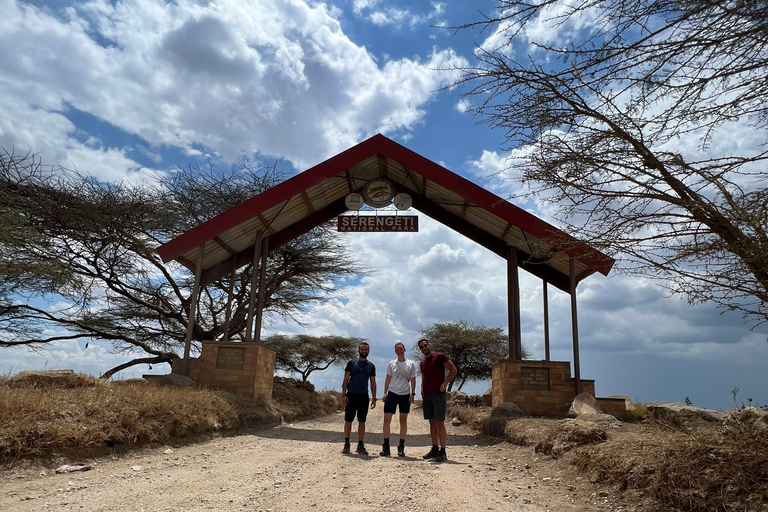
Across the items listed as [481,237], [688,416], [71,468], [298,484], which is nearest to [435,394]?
[298,484]

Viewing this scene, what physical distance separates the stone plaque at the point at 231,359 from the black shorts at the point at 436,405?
6252 millimetres

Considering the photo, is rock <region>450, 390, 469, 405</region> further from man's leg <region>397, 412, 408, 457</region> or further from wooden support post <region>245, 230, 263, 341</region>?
man's leg <region>397, 412, 408, 457</region>

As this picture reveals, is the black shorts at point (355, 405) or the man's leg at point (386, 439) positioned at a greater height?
the black shorts at point (355, 405)

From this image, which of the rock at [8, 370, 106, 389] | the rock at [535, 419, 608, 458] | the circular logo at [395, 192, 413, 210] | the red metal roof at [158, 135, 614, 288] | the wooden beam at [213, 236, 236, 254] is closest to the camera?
the rock at [535, 419, 608, 458]

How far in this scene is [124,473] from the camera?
5.75 meters

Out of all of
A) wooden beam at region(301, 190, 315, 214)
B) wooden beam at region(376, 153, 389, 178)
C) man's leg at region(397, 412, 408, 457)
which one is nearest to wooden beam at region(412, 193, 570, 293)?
wooden beam at region(376, 153, 389, 178)

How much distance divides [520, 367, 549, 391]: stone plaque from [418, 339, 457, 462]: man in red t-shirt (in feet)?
16.2

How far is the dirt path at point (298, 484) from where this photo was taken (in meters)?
4.52

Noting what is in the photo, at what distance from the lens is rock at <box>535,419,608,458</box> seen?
6.72m

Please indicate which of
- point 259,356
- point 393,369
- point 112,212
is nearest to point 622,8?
point 393,369

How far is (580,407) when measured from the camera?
34.9 feet

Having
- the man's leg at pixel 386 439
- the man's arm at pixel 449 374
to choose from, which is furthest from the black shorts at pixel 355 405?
the man's arm at pixel 449 374

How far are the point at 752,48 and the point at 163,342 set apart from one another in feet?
67.4

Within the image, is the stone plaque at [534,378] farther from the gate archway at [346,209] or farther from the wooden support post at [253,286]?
the wooden support post at [253,286]
